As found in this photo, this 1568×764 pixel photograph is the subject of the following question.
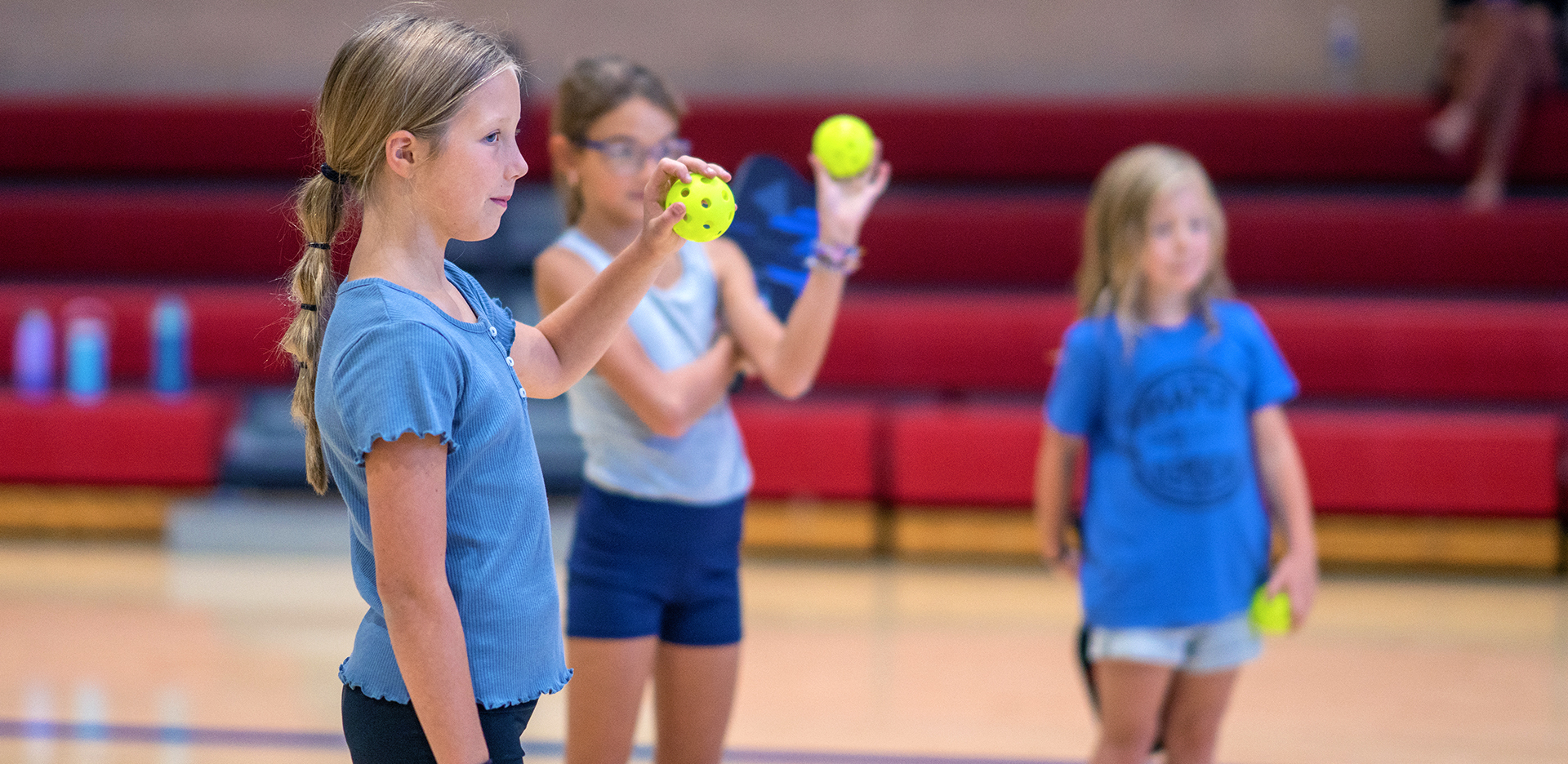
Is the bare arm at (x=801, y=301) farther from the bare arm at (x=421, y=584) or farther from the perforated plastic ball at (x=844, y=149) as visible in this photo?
the bare arm at (x=421, y=584)

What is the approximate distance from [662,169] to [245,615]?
10.5 feet

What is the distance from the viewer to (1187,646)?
207 cm

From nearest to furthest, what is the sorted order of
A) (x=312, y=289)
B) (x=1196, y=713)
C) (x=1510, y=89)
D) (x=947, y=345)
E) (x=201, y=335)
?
(x=312, y=289), (x=1196, y=713), (x=947, y=345), (x=201, y=335), (x=1510, y=89)

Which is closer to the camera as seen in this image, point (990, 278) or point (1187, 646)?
point (1187, 646)

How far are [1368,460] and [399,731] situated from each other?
4050mm

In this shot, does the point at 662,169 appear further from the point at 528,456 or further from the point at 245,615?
the point at 245,615

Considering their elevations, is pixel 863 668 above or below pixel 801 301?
below

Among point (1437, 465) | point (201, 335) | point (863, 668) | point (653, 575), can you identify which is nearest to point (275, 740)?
point (863, 668)

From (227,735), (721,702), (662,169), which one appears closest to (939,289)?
(227,735)

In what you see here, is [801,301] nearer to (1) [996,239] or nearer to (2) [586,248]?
(2) [586,248]

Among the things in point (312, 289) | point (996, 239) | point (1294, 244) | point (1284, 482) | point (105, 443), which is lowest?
point (105, 443)

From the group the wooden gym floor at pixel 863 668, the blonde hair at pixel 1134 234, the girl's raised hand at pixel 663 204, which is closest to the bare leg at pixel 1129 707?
the blonde hair at pixel 1134 234

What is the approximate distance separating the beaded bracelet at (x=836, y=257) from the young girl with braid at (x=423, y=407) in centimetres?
74

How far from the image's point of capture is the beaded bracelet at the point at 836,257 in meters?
1.93
